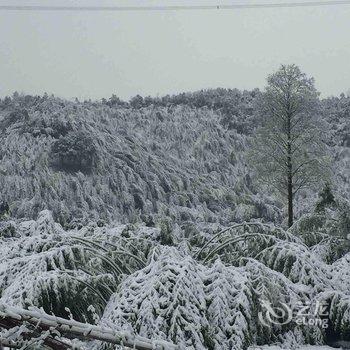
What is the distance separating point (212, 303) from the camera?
3234 mm

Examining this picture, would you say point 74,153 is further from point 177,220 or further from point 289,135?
point 289,135

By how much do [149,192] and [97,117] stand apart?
18.5 feet

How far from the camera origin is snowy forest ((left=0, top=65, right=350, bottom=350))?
3.13m

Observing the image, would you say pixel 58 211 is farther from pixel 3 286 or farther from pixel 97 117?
pixel 3 286

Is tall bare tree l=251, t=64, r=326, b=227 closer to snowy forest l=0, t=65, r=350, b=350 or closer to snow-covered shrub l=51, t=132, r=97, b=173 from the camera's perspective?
snowy forest l=0, t=65, r=350, b=350

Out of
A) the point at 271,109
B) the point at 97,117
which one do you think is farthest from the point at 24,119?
the point at 271,109

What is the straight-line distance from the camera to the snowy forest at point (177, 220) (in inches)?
123

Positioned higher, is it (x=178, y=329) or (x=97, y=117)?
(x=97, y=117)

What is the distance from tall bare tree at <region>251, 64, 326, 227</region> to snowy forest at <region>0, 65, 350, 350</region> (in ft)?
0.16

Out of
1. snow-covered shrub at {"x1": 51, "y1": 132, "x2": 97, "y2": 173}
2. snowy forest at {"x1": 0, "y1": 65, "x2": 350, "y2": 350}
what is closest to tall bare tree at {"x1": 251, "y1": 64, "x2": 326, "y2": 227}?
snowy forest at {"x1": 0, "y1": 65, "x2": 350, "y2": 350}

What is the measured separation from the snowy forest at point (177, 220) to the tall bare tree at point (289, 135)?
0.05 m

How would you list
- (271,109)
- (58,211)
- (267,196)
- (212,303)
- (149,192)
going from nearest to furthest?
(212,303), (58,211), (271,109), (149,192), (267,196)

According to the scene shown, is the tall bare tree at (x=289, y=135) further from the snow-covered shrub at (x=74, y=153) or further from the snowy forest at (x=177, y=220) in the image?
the snow-covered shrub at (x=74, y=153)

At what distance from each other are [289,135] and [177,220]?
4.99m
